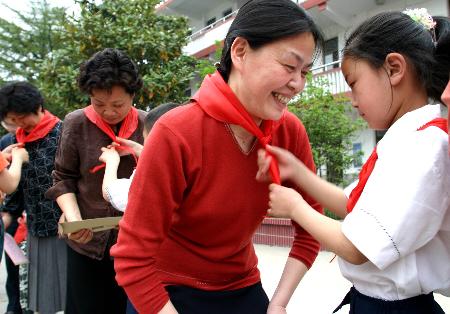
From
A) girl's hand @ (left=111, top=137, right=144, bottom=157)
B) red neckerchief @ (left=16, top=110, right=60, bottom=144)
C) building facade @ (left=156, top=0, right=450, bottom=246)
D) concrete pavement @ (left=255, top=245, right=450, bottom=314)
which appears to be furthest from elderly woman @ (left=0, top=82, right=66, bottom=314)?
A: building facade @ (left=156, top=0, right=450, bottom=246)

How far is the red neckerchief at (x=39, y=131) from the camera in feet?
9.91

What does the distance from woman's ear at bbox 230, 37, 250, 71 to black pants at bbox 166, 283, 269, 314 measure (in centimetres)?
67

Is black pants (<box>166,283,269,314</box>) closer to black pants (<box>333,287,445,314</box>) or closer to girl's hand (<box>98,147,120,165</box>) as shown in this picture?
black pants (<box>333,287,445,314</box>)

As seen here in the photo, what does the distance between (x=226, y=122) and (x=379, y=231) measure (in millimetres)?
511

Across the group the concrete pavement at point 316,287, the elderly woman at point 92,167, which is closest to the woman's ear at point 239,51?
the elderly woman at point 92,167

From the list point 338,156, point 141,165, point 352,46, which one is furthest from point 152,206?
point 338,156

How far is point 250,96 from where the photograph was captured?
4.55 ft

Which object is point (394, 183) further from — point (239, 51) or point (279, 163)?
point (239, 51)

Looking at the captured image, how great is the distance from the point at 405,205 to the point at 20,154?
2.42 meters

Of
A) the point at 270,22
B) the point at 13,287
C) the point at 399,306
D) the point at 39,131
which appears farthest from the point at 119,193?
the point at 13,287

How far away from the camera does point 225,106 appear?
1.35 metres

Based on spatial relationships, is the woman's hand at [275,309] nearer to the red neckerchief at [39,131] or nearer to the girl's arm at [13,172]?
the girl's arm at [13,172]

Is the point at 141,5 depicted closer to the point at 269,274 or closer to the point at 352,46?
the point at 269,274

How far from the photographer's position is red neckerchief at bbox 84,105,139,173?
89.3 inches
